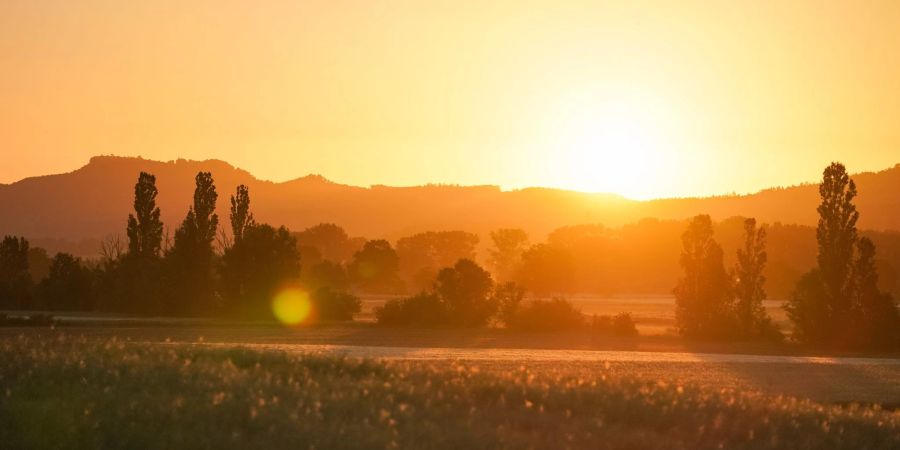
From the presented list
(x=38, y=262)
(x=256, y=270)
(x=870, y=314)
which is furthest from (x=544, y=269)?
(x=38, y=262)

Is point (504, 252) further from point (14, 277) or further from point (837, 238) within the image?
point (837, 238)

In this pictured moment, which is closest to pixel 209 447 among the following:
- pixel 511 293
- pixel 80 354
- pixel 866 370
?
pixel 80 354

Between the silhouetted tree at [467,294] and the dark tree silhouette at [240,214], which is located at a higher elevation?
the dark tree silhouette at [240,214]

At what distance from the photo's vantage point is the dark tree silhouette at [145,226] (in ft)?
281

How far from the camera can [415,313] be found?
69.6 meters

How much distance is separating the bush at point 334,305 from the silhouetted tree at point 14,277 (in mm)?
30590

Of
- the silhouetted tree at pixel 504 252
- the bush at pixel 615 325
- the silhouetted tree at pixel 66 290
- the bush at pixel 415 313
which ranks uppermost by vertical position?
the silhouetted tree at pixel 504 252

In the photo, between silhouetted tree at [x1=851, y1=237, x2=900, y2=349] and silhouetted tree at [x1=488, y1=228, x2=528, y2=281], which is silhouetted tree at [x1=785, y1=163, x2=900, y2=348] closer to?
silhouetted tree at [x1=851, y1=237, x2=900, y2=349]

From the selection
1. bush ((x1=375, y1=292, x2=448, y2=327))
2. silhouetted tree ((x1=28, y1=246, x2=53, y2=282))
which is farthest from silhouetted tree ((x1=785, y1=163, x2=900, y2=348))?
silhouetted tree ((x1=28, y1=246, x2=53, y2=282))

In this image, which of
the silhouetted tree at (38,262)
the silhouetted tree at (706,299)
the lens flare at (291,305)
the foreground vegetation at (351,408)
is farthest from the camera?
the silhouetted tree at (38,262)

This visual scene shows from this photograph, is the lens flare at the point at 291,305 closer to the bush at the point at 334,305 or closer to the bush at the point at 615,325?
the bush at the point at 334,305

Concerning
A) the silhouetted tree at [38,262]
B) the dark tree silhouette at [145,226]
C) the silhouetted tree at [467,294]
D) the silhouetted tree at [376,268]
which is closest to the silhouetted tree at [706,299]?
the silhouetted tree at [467,294]

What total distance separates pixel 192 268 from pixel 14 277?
27.2m

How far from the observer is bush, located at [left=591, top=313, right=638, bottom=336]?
6419cm
